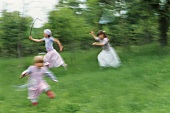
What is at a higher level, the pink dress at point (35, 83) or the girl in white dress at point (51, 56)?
the pink dress at point (35, 83)

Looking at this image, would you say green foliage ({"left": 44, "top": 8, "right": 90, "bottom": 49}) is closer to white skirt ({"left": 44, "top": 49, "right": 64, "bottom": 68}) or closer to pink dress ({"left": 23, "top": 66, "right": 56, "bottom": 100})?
white skirt ({"left": 44, "top": 49, "right": 64, "bottom": 68})

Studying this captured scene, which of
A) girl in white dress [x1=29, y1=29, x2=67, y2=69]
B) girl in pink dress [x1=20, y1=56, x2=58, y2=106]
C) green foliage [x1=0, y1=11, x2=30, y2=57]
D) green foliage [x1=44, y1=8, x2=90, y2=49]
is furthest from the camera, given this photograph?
green foliage [x1=44, y1=8, x2=90, y2=49]

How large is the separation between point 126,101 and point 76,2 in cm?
900

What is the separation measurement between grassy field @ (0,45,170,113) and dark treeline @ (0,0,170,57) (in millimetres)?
1065

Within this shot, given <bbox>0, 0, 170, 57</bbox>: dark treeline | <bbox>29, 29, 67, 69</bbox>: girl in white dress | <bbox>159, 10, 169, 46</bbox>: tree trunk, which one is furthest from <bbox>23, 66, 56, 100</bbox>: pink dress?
<bbox>159, 10, 169, 46</bbox>: tree trunk

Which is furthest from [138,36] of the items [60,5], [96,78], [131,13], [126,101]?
[126,101]

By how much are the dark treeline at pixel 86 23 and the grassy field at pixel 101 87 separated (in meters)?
1.07

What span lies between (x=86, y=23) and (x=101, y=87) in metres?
6.32

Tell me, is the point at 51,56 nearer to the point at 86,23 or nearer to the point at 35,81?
the point at 86,23

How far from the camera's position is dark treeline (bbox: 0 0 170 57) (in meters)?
14.0

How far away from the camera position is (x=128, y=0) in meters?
14.0

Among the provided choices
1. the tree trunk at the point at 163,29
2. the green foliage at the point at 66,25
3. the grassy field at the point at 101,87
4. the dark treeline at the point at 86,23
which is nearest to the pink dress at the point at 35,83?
the grassy field at the point at 101,87

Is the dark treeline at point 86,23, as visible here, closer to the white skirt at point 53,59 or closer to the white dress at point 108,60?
the white skirt at point 53,59

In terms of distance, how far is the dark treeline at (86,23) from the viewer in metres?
14.0
